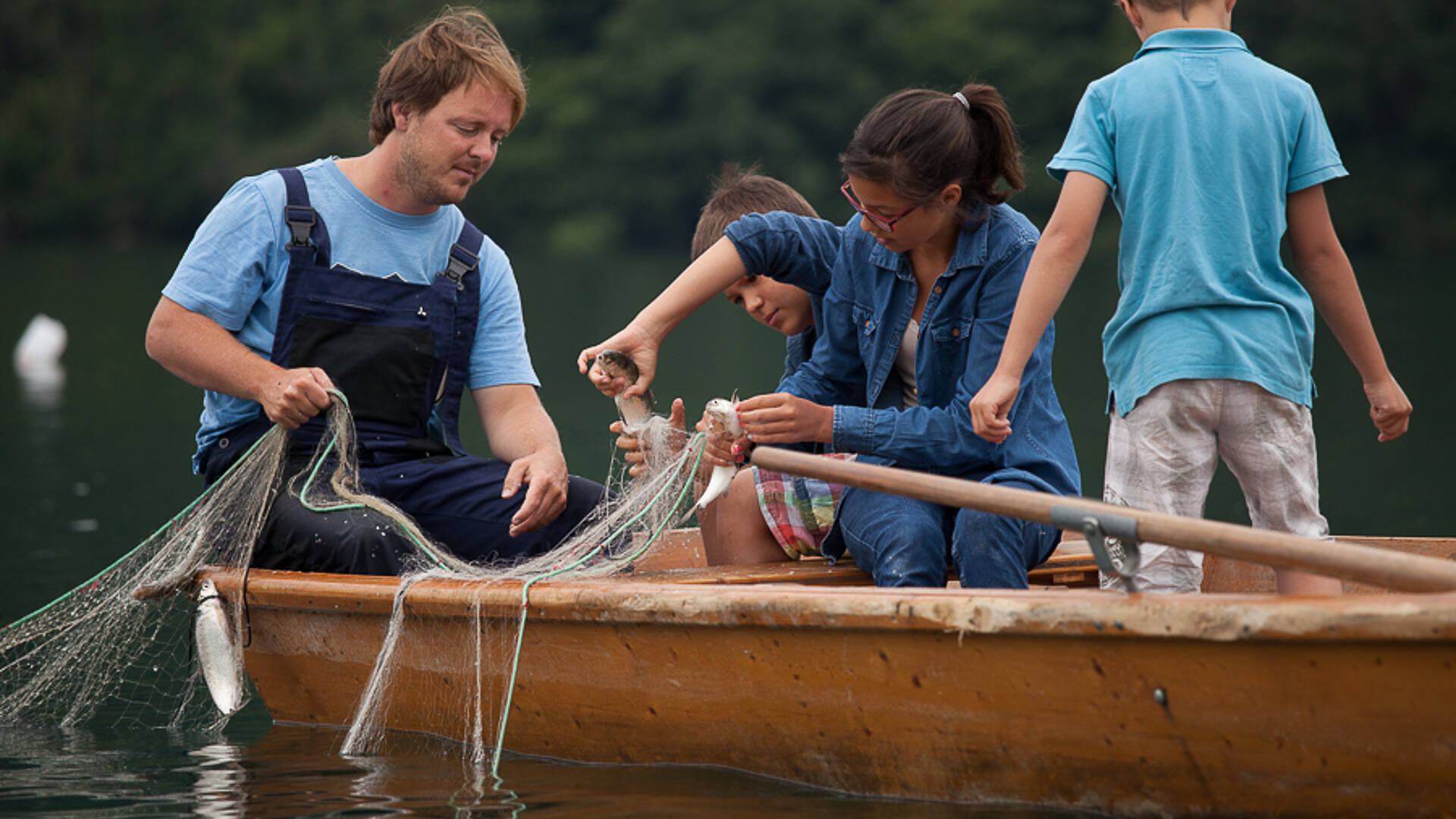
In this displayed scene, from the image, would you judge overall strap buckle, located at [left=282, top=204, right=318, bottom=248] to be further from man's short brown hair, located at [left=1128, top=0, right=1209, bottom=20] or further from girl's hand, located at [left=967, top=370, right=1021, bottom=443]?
man's short brown hair, located at [left=1128, top=0, right=1209, bottom=20]

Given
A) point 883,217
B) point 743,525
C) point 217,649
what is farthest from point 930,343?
point 217,649

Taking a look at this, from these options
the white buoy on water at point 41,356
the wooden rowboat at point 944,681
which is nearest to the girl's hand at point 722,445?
the wooden rowboat at point 944,681

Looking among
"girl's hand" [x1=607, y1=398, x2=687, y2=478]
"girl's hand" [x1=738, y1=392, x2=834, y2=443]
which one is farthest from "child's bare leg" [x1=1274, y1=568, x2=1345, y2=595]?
"girl's hand" [x1=607, y1=398, x2=687, y2=478]

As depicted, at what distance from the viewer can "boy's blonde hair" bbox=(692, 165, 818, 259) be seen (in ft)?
15.1

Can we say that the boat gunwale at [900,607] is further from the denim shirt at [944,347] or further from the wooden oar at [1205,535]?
the denim shirt at [944,347]

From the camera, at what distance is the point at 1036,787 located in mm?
3246

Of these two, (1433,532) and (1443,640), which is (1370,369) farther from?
(1433,532)

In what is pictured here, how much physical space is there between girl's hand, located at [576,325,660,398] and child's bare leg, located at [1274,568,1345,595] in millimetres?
1523

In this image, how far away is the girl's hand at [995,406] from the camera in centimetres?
338

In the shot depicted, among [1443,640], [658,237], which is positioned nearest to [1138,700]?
[1443,640]

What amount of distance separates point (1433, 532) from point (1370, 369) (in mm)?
4281

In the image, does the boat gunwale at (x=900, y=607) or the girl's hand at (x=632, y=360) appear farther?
the girl's hand at (x=632, y=360)

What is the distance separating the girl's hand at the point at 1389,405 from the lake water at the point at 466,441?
46.5 inches

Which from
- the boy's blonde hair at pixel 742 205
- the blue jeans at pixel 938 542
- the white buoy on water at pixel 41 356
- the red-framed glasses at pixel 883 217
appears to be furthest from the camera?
the white buoy on water at pixel 41 356
